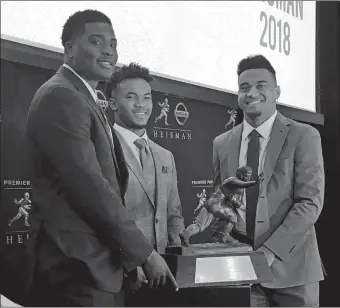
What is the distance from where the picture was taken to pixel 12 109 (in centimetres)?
188

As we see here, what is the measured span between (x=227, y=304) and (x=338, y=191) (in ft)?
3.44

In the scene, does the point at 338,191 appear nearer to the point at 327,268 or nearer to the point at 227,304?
the point at 327,268

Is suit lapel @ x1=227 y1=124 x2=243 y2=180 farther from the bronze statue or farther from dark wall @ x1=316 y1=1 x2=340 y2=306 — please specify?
dark wall @ x1=316 y1=1 x2=340 y2=306

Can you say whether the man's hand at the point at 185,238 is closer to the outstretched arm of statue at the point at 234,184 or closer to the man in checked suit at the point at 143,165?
the man in checked suit at the point at 143,165

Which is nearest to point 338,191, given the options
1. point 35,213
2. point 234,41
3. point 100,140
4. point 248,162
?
point 248,162

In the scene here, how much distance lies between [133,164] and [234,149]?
1.88ft

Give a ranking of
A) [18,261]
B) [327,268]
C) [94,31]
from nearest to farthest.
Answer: [18,261], [94,31], [327,268]

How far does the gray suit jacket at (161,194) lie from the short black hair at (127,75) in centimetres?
19

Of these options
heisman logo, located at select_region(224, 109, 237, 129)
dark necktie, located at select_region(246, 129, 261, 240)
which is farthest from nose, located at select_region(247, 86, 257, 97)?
dark necktie, located at select_region(246, 129, 261, 240)

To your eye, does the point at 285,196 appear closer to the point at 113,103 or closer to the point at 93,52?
the point at 113,103

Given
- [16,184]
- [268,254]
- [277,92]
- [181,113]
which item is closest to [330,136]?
[277,92]

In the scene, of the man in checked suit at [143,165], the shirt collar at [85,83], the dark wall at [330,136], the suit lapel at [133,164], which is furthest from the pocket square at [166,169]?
the dark wall at [330,136]

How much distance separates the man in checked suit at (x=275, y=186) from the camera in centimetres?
241

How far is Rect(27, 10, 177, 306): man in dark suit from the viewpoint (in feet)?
6.08
